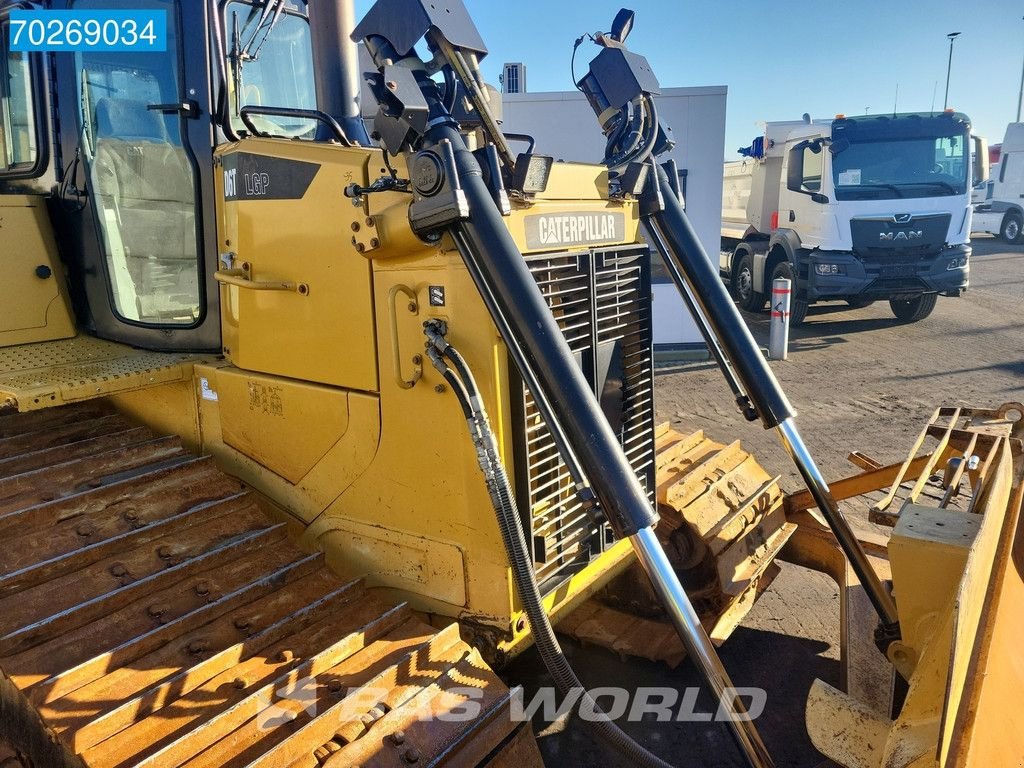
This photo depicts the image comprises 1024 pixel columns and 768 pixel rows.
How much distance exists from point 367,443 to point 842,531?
5.87ft

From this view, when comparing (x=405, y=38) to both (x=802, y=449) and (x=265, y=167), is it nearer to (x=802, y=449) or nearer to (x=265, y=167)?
(x=265, y=167)

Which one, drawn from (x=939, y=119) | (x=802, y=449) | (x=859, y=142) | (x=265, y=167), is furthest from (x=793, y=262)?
(x=265, y=167)

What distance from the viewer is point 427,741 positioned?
7.19ft

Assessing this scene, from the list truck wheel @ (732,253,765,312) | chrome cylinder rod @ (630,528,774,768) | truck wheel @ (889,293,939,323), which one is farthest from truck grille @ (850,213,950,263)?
chrome cylinder rod @ (630,528,774,768)

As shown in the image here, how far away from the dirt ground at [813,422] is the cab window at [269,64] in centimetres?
267

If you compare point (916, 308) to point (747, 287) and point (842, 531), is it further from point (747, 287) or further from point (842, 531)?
point (842, 531)

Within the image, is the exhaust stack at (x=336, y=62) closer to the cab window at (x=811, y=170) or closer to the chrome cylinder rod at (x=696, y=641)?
the chrome cylinder rod at (x=696, y=641)

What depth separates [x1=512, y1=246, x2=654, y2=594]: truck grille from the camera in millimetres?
2611

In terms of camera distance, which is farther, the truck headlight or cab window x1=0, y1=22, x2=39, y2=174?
the truck headlight

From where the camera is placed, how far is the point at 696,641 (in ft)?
7.18

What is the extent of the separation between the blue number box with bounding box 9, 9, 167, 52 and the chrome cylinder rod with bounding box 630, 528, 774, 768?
256 cm

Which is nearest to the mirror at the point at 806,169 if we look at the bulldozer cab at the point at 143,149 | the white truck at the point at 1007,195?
the bulldozer cab at the point at 143,149

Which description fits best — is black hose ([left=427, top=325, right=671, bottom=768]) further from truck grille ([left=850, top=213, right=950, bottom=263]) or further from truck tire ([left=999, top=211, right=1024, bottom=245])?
truck tire ([left=999, top=211, right=1024, bottom=245])

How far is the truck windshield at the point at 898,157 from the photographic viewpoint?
437 inches
